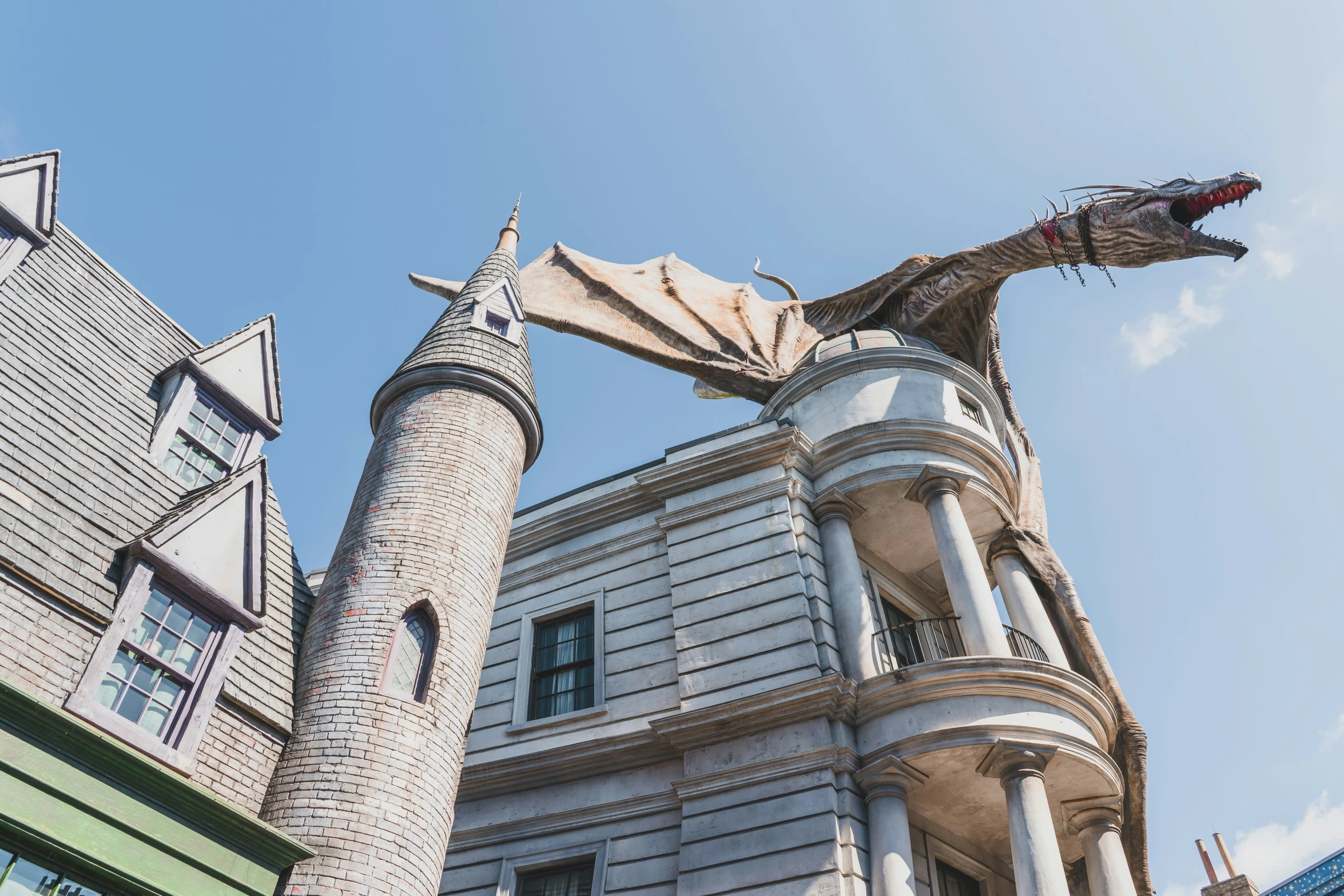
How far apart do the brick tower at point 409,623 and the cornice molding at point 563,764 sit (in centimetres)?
425

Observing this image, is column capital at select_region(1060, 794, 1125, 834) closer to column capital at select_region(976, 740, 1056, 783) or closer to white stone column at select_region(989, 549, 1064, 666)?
column capital at select_region(976, 740, 1056, 783)

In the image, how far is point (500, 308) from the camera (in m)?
17.0

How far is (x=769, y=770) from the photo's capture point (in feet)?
46.6

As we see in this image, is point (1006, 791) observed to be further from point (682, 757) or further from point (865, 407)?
point (865, 407)

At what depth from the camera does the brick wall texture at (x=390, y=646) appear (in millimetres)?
9625

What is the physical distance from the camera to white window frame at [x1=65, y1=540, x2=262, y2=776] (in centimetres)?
852

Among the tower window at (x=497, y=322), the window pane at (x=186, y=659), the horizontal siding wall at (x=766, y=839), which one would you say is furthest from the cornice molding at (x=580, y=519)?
the window pane at (x=186, y=659)

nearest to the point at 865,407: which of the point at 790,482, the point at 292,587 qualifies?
the point at 790,482

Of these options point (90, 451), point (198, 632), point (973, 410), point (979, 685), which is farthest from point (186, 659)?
point (973, 410)

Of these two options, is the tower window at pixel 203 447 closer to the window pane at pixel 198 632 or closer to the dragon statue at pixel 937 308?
the window pane at pixel 198 632

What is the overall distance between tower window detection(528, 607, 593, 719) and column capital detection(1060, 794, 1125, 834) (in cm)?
820

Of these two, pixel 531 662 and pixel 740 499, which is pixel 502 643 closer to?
pixel 531 662

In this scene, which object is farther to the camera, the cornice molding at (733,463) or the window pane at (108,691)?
the cornice molding at (733,463)

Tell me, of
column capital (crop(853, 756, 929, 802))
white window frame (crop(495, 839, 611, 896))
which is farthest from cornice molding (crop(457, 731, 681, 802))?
column capital (crop(853, 756, 929, 802))
